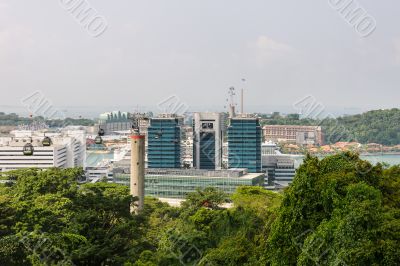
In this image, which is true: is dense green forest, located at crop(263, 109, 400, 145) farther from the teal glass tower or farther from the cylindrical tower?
the cylindrical tower

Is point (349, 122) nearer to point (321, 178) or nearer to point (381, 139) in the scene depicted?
point (381, 139)

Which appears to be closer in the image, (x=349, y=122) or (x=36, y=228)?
(x=36, y=228)

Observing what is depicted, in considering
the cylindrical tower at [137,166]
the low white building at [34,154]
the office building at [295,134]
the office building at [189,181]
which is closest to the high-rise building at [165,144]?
the office building at [189,181]

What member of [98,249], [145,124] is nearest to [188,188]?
[145,124]

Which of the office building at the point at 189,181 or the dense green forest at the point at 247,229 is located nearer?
the dense green forest at the point at 247,229

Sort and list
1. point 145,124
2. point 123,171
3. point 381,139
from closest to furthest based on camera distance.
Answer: point 123,171
point 145,124
point 381,139

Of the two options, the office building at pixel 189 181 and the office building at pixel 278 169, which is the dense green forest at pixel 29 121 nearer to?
the office building at pixel 278 169

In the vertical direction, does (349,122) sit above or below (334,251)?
above
